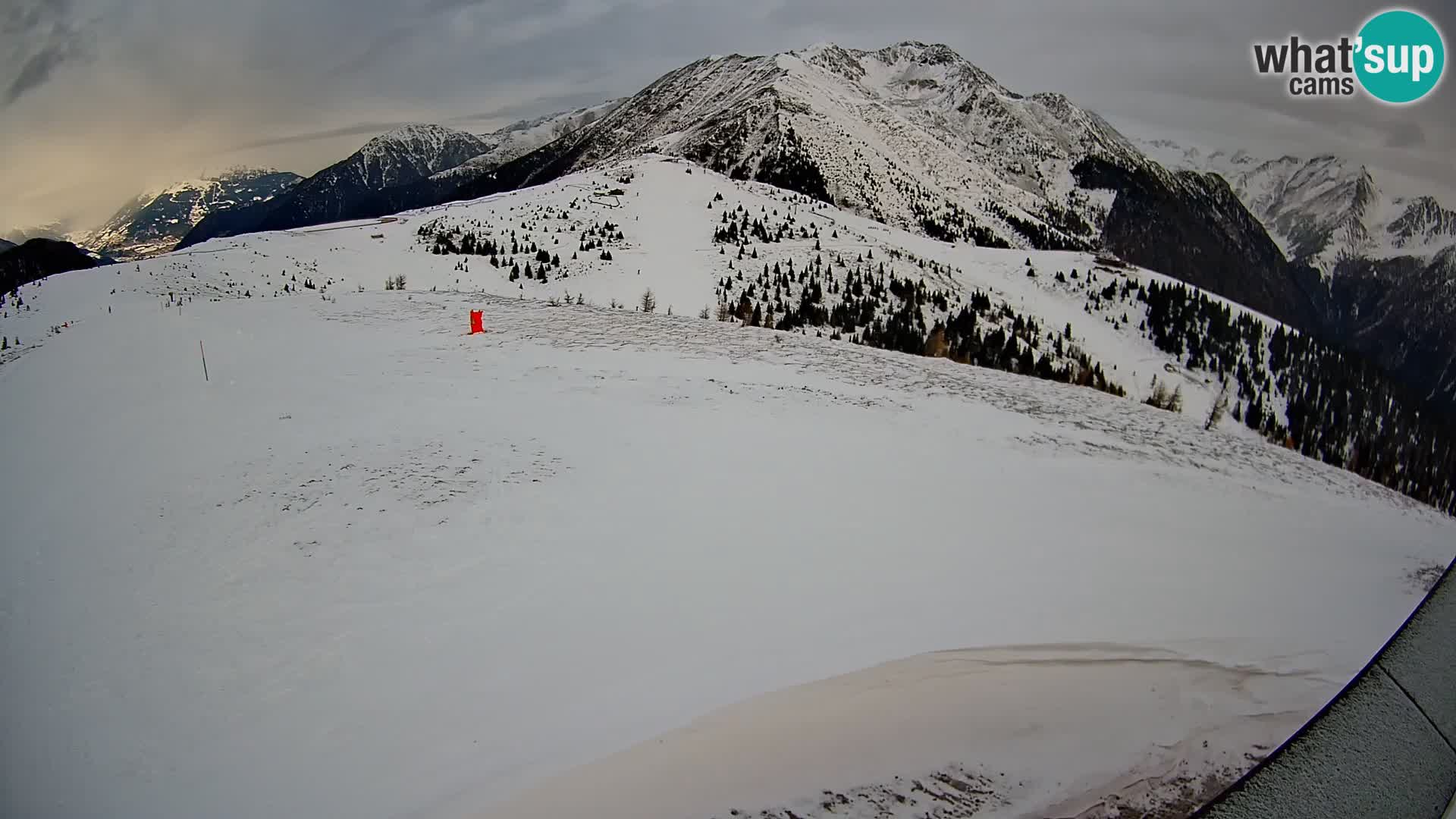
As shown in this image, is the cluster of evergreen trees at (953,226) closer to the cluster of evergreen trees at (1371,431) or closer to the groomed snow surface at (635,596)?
the cluster of evergreen trees at (1371,431)

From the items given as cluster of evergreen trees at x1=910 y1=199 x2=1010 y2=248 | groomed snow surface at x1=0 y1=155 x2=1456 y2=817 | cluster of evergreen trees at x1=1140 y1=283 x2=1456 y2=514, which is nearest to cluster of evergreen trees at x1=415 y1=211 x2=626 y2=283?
groomed snow surface at x1=0 y1=155 x2=1456 y2=817

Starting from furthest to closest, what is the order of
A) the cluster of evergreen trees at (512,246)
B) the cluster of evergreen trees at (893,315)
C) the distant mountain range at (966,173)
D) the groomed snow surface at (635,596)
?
the distant mountain range at (966,173) < the cluster of evergreen trees at (512,246) < the cluster of evergreen trees at (893,315) < the groomed snow surface at (635,596)

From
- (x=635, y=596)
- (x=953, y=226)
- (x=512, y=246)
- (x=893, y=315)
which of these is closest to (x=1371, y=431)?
(x=635, y=596)

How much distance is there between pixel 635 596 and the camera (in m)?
2.78

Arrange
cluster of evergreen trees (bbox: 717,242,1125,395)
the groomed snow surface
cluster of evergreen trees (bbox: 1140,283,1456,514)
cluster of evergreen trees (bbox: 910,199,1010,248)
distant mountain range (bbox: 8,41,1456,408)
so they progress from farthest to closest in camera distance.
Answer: cluster of evergreen trees (bbox: 910,199,1010,248) < distant mountain range (bbox: 8,41,1456,408) < cluster of evergreen trees (bbox: 717,242,1125,395) < cluster of evergreen trees (bbox: 1140,283,1456,514) < the groomed snow surface

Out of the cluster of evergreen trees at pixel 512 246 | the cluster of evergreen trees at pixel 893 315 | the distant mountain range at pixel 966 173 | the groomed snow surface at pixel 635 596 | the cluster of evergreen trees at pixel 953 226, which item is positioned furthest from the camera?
the cluster of evergreen trees at pixel 953 226

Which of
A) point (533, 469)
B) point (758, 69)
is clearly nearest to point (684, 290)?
point (533, 469)

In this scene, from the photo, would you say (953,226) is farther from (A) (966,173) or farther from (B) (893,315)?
(B) (893,315)

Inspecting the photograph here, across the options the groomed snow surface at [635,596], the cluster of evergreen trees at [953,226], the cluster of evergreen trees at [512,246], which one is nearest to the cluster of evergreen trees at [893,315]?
the cluster of evergreen trees at [512,246]

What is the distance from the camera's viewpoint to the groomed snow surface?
1680mm

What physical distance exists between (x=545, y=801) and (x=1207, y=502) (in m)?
4.18

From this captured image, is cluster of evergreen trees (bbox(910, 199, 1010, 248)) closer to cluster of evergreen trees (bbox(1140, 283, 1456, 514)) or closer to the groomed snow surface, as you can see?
cluster of evergreen trees (bbox(1140, 283, 1456, 514))

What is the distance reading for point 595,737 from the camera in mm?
1918

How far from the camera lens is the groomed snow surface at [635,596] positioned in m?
1.68
